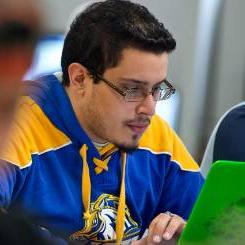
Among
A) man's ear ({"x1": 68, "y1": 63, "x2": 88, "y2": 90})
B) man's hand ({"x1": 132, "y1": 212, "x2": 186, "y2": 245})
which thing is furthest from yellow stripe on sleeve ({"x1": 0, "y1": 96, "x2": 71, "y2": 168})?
man's hand ({"x1": 132, "y1": 212, "x2": 186, "y2": 245})

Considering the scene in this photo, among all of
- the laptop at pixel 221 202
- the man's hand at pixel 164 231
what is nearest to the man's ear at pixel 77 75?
the man's hand at pixel 164 231

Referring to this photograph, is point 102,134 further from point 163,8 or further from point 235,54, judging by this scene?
point 235,54

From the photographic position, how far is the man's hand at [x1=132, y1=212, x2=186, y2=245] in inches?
50.4

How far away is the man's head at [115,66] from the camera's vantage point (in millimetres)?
1438

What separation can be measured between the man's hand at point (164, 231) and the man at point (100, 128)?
0.09 meters

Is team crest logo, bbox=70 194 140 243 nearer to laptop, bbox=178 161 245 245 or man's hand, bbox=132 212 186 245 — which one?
man's hand, bbox=132 212 186 245

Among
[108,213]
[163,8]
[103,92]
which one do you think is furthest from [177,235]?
[163,8]

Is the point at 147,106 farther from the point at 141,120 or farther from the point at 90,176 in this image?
the point at 90,176

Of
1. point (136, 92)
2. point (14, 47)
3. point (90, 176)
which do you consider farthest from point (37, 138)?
→ point (14, 47)

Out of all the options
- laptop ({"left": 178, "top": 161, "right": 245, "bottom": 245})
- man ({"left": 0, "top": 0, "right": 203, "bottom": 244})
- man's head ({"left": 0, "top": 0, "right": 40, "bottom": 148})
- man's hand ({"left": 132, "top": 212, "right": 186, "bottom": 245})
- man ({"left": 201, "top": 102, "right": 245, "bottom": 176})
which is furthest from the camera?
man ({"left": 201, "top": 102, "right": 245, "bottom": 176})

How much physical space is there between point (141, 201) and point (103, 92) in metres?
0.29

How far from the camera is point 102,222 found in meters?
1.39

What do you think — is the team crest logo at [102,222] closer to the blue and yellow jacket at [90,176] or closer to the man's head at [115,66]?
the blue and yellow jacket at [90,176]

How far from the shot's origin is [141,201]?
1510 mm
